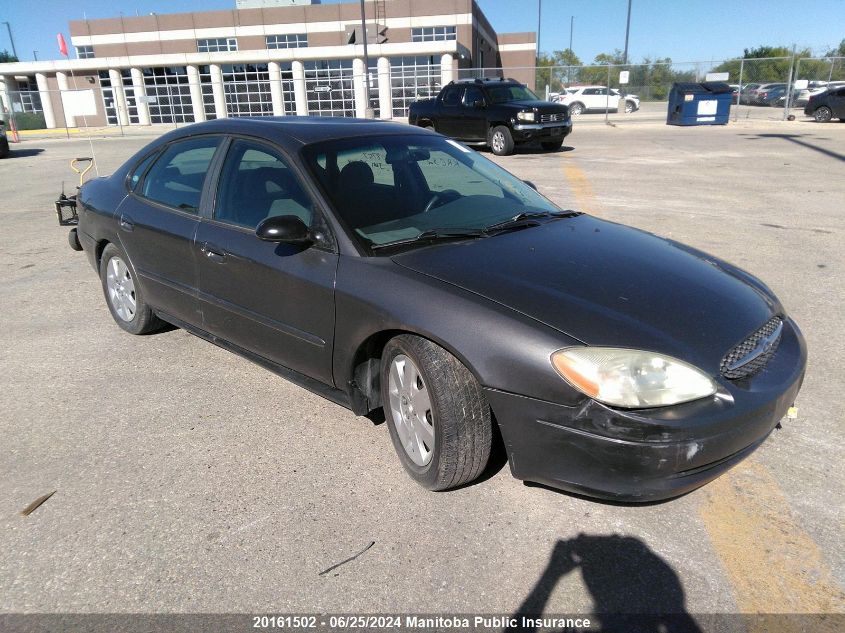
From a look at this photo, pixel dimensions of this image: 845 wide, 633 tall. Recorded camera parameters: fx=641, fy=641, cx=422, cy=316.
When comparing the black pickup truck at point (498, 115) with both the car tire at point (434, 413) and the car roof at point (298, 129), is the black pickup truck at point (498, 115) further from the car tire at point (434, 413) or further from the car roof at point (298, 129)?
the car tire at point (434, 413)

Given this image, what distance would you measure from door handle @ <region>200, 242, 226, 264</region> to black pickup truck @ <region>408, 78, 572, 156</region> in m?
13.2

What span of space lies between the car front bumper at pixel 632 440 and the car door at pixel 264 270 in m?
1.07

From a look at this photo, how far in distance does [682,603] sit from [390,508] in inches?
45.5

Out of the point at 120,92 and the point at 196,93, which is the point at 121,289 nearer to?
the point at 196,93

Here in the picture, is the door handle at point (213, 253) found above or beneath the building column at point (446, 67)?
beneath

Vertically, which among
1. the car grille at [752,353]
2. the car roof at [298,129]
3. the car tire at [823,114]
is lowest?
the car tire at [823,114]

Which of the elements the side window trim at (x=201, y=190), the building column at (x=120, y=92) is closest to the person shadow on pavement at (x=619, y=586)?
the side window trim at (x=201, y=190)

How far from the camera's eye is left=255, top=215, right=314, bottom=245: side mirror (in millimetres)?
2930

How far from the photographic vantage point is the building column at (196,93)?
1720 inches

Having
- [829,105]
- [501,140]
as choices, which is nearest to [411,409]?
[501,140]

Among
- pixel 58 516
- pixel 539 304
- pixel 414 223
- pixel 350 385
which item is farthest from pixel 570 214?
pixel 58 516

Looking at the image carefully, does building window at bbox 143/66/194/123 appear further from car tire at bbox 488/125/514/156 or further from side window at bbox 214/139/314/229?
side window at bbox 214/139/314/229

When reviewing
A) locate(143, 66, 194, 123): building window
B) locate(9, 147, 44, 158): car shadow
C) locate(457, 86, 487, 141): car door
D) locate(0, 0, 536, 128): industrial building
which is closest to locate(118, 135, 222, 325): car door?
locate(457, 86, 487, 141): car door

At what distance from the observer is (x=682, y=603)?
2170 millimetres
